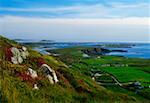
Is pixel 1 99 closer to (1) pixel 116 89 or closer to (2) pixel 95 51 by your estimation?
(1) pixel 116 89

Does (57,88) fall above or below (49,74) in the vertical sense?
below

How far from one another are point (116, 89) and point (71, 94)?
65.9 ft

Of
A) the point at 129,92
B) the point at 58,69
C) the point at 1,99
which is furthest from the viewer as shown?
the point at 129,92

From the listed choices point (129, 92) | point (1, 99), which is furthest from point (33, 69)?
point (1, 99)

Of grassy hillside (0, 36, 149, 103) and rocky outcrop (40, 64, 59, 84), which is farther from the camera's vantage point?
rocky outcrop (40, 64, 59, 84)

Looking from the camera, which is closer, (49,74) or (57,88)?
(57,88)

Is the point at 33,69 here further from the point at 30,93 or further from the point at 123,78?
the point at 123,78

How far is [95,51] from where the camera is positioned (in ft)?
646

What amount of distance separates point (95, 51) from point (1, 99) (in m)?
179

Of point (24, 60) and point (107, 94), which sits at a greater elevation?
point (24, 60)

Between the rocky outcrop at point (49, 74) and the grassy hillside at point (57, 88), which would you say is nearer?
the grassy hillside at point (57, 88)

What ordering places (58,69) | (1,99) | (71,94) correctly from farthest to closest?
(58,69) → (71,94) → (1,99)

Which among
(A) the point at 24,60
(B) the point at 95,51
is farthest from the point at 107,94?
(B) the point at 95,51

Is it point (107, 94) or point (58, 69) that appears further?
point (58, 69)
